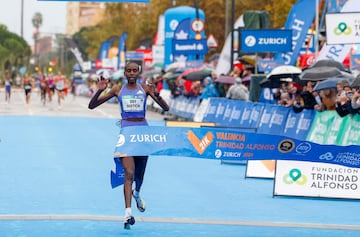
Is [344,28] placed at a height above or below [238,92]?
above

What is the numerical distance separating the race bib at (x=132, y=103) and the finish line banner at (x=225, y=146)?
53 cm

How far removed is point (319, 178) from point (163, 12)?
59653mm

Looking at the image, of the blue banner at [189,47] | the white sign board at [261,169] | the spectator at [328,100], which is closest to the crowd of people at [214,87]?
the blue banner at [189,47]

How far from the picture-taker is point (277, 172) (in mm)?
15164

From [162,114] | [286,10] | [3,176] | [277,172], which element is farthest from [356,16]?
[286,10]

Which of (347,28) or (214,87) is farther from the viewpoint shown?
(214,87)

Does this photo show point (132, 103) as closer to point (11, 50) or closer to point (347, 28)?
point (347, 28)

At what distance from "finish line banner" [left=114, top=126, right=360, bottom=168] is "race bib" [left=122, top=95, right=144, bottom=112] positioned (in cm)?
53

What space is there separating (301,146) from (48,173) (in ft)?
24.6

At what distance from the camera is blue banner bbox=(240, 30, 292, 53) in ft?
101

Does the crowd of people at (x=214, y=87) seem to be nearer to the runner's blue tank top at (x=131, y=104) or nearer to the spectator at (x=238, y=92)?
the spectator at (x=238, y=92)

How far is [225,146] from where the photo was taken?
38.1ft

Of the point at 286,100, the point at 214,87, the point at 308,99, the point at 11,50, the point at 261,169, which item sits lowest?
the point at 11,50

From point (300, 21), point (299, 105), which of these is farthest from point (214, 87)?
point (299, 105)
